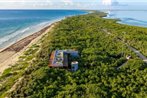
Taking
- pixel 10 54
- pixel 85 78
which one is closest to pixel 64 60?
pixel 85 78

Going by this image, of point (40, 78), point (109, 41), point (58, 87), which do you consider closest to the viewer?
point (58, 87)

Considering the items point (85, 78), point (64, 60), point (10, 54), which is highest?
point (64, 60)

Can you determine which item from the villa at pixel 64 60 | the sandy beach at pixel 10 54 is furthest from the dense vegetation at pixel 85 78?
the sandy beach at pixel 10 54

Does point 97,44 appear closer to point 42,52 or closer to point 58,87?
point 42,52

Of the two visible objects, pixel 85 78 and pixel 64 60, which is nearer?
pixel 85 78

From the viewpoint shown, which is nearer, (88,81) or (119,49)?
(88,81)

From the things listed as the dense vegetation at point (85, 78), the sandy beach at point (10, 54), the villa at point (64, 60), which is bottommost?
the sandy beach at point (10, 54)

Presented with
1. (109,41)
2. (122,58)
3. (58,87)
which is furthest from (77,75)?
(109,41)

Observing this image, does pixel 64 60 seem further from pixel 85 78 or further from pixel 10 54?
pixel 10 54

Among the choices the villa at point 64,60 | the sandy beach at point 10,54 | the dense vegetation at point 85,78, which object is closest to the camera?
the dense vegetation at point 85,78

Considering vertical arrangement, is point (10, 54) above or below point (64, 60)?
below

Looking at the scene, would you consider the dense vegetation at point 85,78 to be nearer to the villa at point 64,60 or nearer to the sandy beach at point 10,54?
the villa at point 64,60
